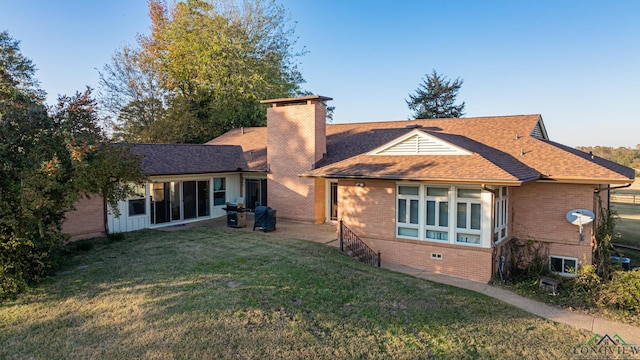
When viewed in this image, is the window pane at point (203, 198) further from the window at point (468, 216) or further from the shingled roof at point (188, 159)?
the window at point (468, 216)

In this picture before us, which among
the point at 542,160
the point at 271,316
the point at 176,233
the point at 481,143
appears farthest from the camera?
the point at 481,143

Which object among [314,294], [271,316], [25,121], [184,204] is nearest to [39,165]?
[25,121]

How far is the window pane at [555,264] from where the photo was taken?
1300 cm

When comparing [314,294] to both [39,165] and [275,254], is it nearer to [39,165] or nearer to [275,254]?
[275,254]

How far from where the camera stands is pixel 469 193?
39.7ft

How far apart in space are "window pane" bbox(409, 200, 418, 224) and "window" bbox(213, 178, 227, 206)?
427 inches

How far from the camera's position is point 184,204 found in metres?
18.3

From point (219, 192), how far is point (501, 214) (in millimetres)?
13584

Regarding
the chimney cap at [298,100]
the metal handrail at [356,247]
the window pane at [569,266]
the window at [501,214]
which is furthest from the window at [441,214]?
the chimney cap at [298,100]

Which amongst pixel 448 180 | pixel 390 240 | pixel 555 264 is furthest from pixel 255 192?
pixel 555 264

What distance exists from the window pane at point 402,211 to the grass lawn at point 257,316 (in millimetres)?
2432

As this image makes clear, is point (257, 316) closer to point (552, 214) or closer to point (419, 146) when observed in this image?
point (419, 146)

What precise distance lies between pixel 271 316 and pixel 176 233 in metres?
9.26

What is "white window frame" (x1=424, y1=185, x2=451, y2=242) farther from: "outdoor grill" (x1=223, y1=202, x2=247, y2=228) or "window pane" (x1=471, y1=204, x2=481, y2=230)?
"outdoor grill" (x1=223, y1=202, x2=247, y2=228)
